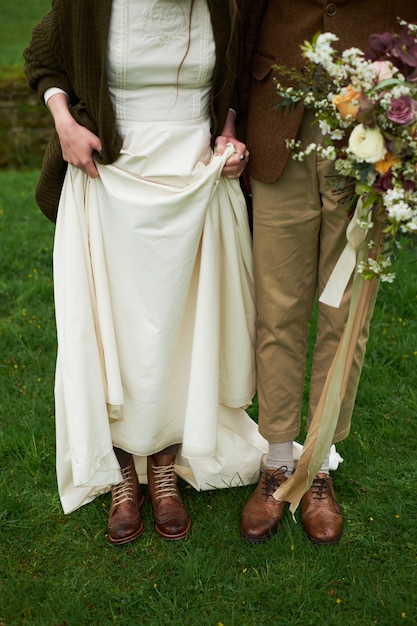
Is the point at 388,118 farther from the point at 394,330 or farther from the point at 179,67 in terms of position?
the point at 394,330

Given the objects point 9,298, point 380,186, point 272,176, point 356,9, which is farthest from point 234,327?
point 9,298

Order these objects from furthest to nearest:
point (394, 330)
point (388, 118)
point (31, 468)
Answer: point (394, 330)
point (31, 468)
point (388, 118)

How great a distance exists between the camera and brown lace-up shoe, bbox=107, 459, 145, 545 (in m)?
2.68

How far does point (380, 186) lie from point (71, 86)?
1.06 meters

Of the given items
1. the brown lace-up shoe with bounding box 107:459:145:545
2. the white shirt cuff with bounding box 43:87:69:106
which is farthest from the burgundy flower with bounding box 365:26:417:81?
the brown lace-up shoe with bounding box 107:459:145:545

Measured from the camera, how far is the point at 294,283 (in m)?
2.61

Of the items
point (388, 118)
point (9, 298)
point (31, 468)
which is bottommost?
point (9, 298)

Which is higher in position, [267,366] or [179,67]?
[179,67]

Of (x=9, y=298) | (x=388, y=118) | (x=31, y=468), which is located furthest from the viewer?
(x=9, y=298)

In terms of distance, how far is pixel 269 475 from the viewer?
2816mm

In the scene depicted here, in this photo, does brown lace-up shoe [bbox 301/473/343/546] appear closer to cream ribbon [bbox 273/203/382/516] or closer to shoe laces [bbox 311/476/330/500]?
shoe laces [bbox 311/476/330/500]

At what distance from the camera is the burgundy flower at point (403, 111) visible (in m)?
1.82

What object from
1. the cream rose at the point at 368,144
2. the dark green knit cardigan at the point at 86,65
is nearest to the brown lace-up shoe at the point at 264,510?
the dark green knit cardigan at the point at 86,65

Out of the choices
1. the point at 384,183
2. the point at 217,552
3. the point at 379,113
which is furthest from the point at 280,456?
the point at 379,113
